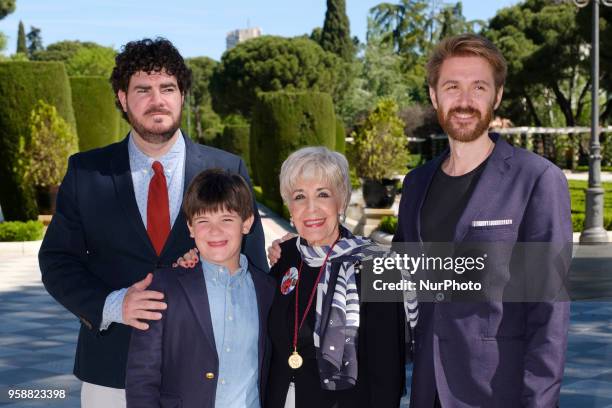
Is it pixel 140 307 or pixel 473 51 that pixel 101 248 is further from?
pixel 473 51

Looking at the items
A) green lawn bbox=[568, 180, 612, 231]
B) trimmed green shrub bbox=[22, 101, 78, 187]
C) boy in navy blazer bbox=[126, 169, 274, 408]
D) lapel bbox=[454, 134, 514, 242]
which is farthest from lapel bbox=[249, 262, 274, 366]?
trimmed green shrub bbox=[22, 101, 78, 187]

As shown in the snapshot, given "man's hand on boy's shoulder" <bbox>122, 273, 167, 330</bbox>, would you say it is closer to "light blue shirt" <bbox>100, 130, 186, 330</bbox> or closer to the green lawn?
"light blue shirt" <bbox>100, 130, 186, 330</bbox>

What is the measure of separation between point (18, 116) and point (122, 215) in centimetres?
1685

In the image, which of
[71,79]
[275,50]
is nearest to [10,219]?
[71,79]

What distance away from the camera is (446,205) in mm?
2900

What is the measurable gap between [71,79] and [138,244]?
68.5ft

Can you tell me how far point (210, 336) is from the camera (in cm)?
278

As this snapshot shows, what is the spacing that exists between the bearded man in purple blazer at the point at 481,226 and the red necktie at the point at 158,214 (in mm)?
859

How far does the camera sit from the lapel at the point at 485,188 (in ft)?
9.05

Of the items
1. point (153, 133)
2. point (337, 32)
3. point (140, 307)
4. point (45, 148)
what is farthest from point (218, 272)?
point (337, 32)

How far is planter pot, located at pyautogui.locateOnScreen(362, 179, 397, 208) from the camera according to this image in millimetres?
18453

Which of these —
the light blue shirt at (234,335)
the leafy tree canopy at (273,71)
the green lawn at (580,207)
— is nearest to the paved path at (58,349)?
the light blue shirt at (234,335)

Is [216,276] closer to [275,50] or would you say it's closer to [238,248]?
[238,248]

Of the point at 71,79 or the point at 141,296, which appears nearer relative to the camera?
the point at 141,296
